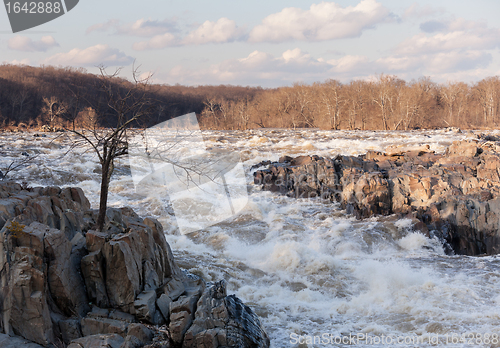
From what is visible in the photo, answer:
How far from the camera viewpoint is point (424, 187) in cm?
1256

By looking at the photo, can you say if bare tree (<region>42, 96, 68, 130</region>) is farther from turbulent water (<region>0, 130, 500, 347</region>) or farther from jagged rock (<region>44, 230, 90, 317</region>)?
jagged rock (<region>44, 230, 90, 317</region>)

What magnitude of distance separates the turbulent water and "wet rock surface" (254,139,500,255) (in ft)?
2.48

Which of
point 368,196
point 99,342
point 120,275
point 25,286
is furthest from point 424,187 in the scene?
point 25,286

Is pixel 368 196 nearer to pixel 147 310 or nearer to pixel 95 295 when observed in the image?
pixel 147 310

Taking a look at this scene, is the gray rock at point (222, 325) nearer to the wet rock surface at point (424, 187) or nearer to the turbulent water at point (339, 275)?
the turbulent water at point (339, 275)

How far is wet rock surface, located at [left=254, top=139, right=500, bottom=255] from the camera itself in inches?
416

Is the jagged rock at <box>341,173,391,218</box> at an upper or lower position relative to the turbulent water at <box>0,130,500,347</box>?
upper

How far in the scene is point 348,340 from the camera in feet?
19.1

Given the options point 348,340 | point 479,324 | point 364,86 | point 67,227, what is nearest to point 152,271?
point 67,227

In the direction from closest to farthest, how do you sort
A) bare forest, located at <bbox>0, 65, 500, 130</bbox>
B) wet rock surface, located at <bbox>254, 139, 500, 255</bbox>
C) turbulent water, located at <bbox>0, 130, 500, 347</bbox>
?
turbulent water, located at <bbox>0, 130, 500, 347</bbox>
wet rock surface, located at <bbox>254, 139, 500, 255</bbox>
bare forest, located at <bbox>0, 65, 500, 130</bbox>

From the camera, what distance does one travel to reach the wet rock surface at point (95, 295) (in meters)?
4.36

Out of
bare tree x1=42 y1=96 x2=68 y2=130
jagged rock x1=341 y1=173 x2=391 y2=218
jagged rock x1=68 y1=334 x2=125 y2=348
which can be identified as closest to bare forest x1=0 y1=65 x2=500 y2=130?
bare tree x1=42 y1=96 x2=68 y2=130

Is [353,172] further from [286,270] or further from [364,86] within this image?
[364,86]

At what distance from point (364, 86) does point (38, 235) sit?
199ft
